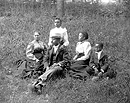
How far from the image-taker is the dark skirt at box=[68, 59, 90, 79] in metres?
6.27

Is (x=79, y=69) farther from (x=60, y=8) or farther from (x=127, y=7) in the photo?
(x=60, y=8)

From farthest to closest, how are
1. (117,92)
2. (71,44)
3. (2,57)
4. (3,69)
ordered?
(71,44)
(2,57)
(3,69)
(117,92)

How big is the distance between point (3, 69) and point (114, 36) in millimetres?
5085

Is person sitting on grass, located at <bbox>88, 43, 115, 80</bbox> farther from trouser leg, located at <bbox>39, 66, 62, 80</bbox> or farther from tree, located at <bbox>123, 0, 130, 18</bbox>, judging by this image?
tree, located at <bbox>123, 0, 130, 18</bbox>

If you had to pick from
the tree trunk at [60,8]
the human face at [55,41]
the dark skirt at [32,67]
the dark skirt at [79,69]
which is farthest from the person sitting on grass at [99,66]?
the tree trunk at [60,8]

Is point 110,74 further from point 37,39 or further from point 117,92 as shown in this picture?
point 37,39

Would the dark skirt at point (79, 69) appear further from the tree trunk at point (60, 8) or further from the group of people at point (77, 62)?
the tree trunk at point (60, 8)

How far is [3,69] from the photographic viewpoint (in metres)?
7.27

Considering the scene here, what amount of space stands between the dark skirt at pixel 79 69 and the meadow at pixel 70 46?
180 millimetres

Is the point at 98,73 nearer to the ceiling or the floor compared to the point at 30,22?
nearer to the floor

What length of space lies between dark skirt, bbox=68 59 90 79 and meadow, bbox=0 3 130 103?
180mm

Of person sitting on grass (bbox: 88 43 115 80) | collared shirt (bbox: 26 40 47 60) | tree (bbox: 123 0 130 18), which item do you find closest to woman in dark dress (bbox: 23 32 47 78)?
collared shirt (bbox: 26 40 47 60)

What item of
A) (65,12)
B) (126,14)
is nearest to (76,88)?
(126,14)

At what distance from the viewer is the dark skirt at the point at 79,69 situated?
247 inches
